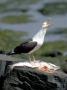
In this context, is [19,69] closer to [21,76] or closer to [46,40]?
[21,76]

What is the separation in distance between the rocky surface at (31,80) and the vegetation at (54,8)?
981 inches

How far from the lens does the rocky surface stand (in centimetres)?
1494

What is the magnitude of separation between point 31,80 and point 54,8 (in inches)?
1081

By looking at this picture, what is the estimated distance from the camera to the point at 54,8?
1670 inches

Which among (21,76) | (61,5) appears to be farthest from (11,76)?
(61,5)

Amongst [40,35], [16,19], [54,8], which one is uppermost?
[54,8]

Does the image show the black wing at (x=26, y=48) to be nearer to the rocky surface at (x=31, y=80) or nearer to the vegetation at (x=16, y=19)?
the rocky surface at (x=31, y=80)

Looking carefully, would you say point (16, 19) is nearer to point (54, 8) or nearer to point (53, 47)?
point (54, 8)

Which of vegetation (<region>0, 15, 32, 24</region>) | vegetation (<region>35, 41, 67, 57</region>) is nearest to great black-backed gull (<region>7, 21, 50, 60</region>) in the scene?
vegetation (<region>35, 41, 67, 57</region>)

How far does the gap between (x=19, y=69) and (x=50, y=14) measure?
25.3 m

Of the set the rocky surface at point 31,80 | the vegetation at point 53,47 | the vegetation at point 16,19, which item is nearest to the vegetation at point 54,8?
the vegetation at point 16,19

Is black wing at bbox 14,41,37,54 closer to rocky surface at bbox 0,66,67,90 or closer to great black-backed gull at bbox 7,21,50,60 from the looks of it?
great black-backed gull at bbox 7,21,50,60

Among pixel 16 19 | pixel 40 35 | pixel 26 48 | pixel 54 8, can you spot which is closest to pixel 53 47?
pixel 16 19

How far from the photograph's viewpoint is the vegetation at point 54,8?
A: 4082 centimetres
